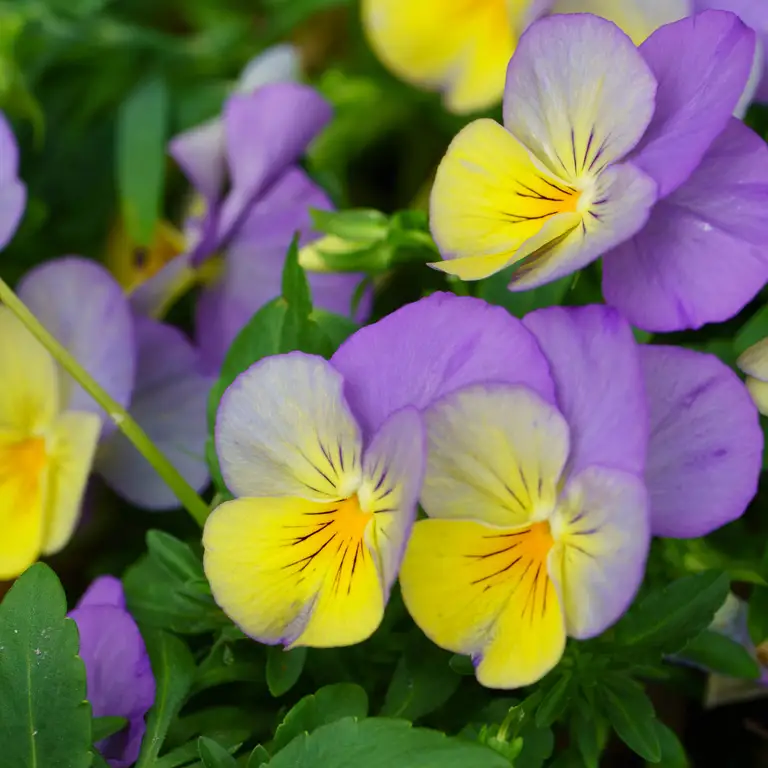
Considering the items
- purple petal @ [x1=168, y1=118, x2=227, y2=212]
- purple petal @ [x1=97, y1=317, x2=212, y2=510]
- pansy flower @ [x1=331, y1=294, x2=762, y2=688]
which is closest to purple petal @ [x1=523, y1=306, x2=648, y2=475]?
pansy flower @ [x1=331, y1=294, x2=762, y2=688]

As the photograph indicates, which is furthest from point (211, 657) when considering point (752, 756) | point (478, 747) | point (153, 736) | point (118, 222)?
point (118, 222)

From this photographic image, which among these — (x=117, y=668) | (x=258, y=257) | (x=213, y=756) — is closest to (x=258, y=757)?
(x=213, y=756)

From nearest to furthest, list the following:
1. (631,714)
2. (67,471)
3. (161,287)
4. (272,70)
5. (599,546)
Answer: (599,546), (631,714), (67,471), (161,287), (272,70)

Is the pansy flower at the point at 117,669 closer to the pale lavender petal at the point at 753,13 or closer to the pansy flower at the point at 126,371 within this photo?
the pansy flower at the point at 126,371

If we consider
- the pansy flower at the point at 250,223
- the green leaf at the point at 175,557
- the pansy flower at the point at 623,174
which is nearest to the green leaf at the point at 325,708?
the green leaf at the point at 175,557

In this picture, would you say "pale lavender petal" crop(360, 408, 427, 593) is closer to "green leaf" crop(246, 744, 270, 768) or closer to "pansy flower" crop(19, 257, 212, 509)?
"green leaf" crop(246, 744, 270, 768)

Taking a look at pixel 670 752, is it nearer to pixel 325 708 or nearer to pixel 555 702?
pixel 555 702
